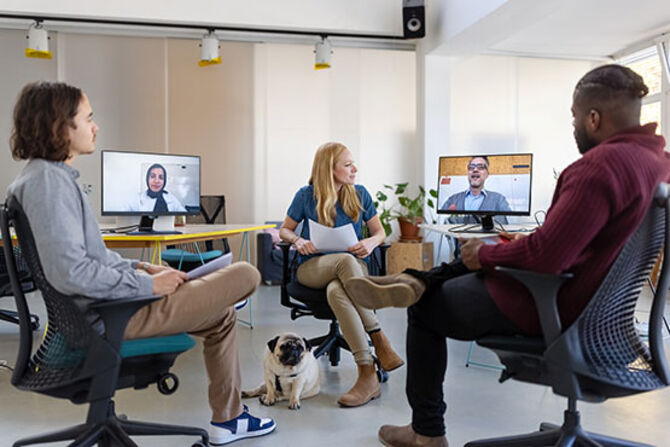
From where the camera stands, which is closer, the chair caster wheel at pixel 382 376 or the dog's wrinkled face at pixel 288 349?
the dog's wrinkled face at pixel 288 349

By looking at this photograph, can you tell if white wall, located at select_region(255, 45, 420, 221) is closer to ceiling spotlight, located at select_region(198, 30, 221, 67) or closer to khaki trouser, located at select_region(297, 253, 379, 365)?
ceiling spotlight, located at select_region(198, 30, 221, 67)

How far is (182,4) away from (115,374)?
501 cm

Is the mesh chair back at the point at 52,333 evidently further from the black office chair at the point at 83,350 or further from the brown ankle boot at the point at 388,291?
the brown ankle boot at the point at 388,291

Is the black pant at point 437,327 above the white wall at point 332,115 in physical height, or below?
below

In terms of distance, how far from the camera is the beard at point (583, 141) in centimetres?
160

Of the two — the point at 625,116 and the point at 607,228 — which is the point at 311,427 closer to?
the point at 607,228

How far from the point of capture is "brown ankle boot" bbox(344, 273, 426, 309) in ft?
5.80

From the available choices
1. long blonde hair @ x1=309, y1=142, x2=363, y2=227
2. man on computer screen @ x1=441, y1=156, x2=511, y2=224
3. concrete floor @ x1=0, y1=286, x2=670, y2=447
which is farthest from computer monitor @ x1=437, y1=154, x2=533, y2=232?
concrete floor @ x1=0, y1=286, x2=670, y2=447

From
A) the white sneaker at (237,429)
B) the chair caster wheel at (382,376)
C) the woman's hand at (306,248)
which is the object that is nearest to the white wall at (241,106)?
the woman's hand at (306,248)

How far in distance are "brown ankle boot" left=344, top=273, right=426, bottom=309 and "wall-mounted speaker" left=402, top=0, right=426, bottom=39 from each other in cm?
467

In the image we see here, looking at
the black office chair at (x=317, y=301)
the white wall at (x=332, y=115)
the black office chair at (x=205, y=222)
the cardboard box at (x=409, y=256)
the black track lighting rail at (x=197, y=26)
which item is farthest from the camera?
the white wall at (x=332, y=115)

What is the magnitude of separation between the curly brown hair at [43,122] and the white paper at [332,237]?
4.57 ft

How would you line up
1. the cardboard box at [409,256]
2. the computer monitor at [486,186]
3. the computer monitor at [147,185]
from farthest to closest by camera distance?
the cardboard box at [409,256] → the computer monitor at [486,186] → the computer monitor at [147,185]

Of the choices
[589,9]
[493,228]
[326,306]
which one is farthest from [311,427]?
[589,9]
